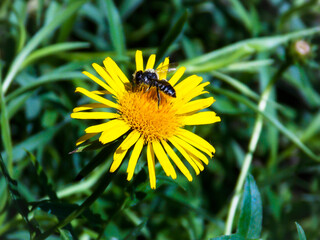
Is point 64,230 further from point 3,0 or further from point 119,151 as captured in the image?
point 3,0

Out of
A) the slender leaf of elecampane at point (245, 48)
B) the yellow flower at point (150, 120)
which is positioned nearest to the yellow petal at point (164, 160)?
the yellow flower at point (150, 120)

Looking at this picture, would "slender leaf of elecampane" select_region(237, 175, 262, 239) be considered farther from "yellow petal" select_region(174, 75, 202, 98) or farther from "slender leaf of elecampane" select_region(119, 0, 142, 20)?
"slender leaf of elecampane" select_region(119, 0, 142, 20)

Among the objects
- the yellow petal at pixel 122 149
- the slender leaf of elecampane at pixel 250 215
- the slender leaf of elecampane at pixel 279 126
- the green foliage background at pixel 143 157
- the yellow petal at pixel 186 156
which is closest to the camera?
the yellow petal at pixel 122 149

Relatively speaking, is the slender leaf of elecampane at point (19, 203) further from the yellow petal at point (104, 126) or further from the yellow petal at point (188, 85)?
the yellow petal at point (188, 85)

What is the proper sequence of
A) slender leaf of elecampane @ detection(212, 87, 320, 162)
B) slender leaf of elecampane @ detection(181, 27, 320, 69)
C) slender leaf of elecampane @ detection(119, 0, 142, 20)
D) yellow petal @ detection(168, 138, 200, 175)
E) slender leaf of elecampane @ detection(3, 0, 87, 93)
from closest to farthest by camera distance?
yellow petal @ detection(168, 138, 200, 175) < slender leaf of elecampane @ detection(3, 0, 87, 93) < slender leaf of elecampane @ detection(212, 87, 320, 162) < slender leaf of elecampane @ detection(181, 27, 320, 69) < slender leaf of elecampane @ detection(119, 0, 142, 20)

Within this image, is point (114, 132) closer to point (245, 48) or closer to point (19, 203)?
point (19, 203)

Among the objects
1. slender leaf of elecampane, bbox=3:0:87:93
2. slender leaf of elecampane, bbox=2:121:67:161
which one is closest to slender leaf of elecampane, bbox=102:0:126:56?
slender leaf of elecampane, bbox=3:0:87:93

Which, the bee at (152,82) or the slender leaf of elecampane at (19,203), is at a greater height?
the bee at (152,82)

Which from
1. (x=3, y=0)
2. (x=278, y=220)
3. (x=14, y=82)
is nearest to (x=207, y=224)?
(x=278, y=220)

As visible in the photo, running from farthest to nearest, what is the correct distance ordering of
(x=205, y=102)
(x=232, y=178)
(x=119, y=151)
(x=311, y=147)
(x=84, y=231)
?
(x=311, y=147)
(x=232, y=178)
(x=84, y=231)
(x=205, y=102)
(x=119, y=151)
